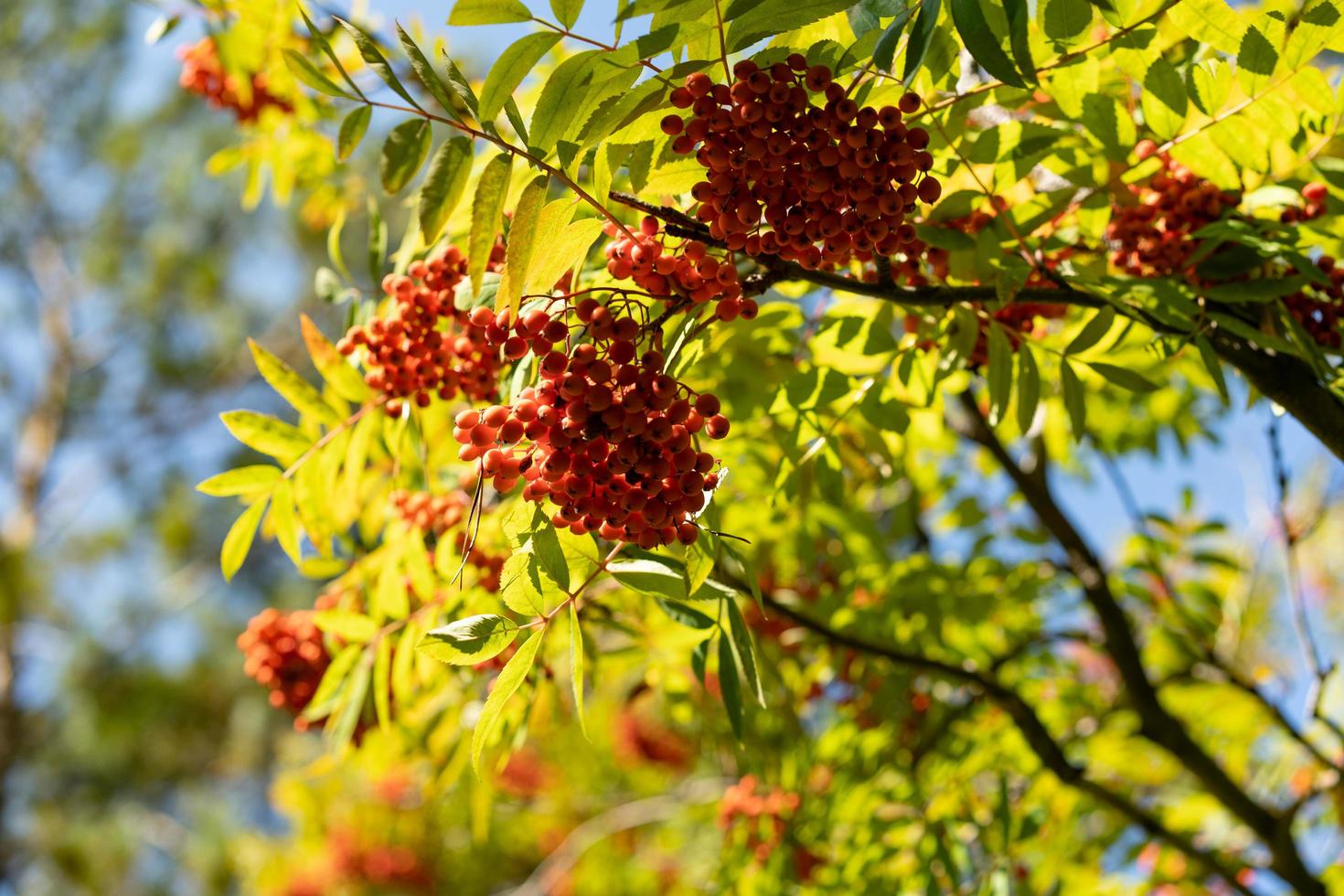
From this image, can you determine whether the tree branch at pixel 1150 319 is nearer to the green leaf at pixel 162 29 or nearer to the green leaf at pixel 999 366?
the green leaf at pixel 999 366

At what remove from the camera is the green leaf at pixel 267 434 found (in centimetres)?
148

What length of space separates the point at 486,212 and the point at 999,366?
27.3 inches

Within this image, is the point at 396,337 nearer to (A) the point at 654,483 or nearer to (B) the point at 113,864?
(A) the point at 654,483

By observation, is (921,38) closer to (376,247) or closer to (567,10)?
(567,10)

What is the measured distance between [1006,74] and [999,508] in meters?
2.66

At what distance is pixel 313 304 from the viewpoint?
32.0 feet

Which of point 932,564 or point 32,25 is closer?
point 932,564

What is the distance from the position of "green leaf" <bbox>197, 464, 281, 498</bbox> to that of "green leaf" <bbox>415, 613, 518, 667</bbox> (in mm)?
584

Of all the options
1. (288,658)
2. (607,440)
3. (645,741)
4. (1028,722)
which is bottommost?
(645,741)

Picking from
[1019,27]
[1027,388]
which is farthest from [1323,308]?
[1019,27]

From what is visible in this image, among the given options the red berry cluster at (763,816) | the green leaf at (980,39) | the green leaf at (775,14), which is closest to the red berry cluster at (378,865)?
the red berry cluster at (763,816)

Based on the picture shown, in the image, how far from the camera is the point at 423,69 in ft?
2.83

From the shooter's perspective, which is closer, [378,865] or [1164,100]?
[1164,100]

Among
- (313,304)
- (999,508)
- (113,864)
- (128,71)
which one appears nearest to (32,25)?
(128,71)
